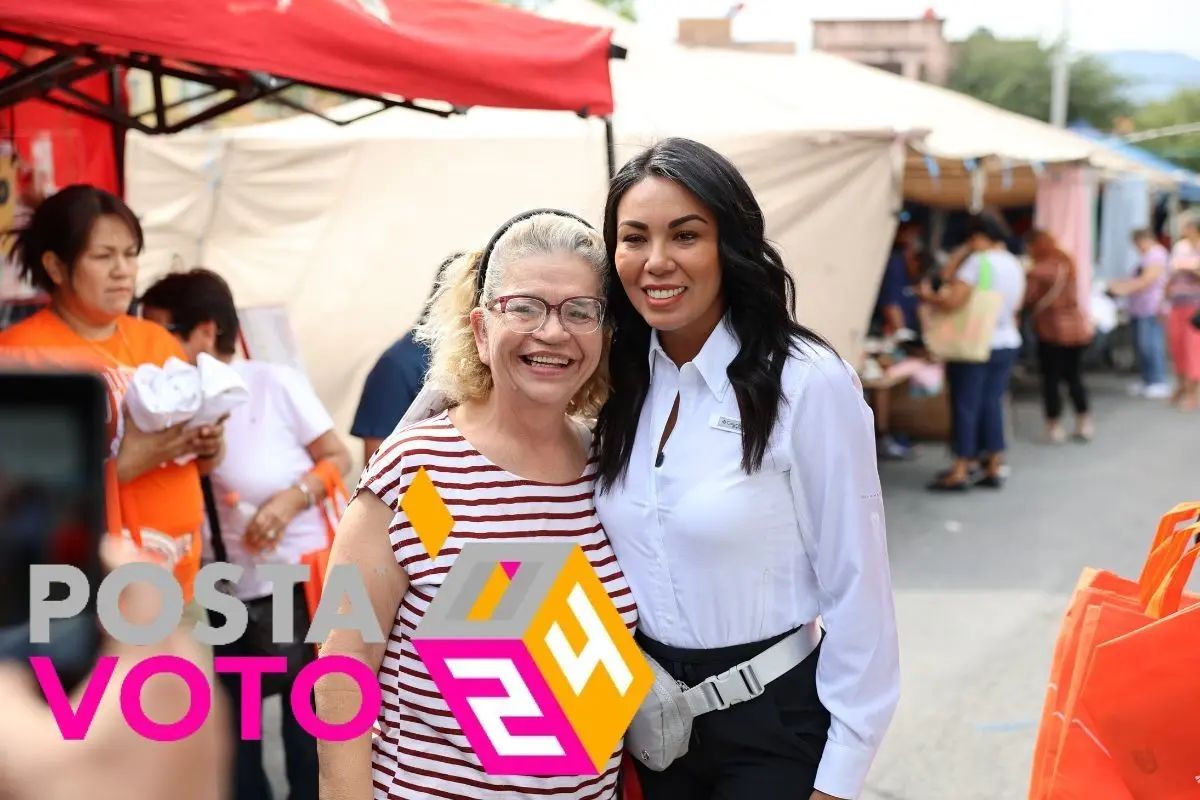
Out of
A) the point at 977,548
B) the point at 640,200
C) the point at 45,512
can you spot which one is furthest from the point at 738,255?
the point at 977,548

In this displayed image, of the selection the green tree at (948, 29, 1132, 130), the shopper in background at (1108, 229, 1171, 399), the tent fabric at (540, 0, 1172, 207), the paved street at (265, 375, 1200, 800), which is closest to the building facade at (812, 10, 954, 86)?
the green tree at (948, 29, 1132, 130)

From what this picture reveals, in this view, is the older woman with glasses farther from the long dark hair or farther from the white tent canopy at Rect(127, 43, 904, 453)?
the white tent canopy at Rect(127, 43, 904, 453)

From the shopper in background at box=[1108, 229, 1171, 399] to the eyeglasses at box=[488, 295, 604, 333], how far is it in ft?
43.7

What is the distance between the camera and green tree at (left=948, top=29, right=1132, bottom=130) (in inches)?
2138

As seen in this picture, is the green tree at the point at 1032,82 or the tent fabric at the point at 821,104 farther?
the green tree at the point at 1032,82

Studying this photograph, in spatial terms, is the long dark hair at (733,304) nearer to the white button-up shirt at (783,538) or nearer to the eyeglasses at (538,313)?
the white button-up shirt at (783,538)

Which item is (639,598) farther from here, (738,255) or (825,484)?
(738,255)

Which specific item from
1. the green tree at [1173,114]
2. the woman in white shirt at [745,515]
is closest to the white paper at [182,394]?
the woman in white shirt at [745,515]

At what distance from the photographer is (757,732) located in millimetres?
2021

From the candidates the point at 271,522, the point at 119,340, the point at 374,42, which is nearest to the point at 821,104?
the point at 374,42

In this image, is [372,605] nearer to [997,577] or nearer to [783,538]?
[783,538]

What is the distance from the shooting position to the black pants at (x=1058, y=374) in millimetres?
10852

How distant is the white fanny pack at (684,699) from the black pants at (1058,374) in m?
9.65

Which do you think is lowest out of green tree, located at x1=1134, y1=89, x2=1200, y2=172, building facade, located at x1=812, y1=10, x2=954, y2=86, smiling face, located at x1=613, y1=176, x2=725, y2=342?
smiling face, located at x1=613, y1=176, x2=725, y2=342
